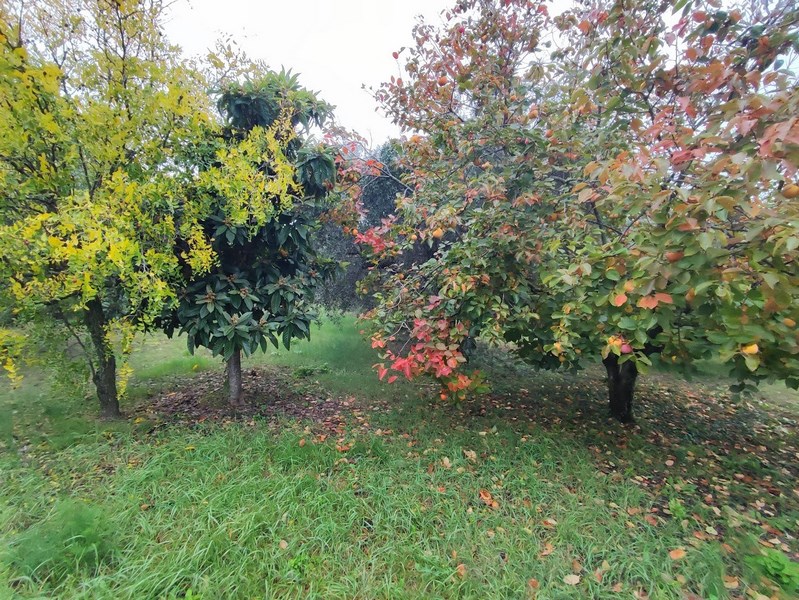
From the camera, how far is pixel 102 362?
3.46 meters

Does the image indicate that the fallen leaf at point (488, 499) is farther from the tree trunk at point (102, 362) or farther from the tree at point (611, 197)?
the tree trunk at point (102, 362)

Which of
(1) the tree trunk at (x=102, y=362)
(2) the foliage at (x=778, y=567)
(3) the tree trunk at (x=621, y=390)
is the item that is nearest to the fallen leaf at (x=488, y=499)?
(2) the foliage at (x=778, y=567)

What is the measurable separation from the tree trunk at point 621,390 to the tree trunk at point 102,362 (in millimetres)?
4722

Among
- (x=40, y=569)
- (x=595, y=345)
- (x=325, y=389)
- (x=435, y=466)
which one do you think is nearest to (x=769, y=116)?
(x=595, y=345)

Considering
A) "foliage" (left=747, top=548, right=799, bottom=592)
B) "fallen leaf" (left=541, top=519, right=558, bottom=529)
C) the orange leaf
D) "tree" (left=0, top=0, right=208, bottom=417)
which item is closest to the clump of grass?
"tree" (left=0, top=0, right=208, bottom=417)

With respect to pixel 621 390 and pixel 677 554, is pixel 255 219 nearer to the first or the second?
pixel 677 554

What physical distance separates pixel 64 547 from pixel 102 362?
6.71 ft

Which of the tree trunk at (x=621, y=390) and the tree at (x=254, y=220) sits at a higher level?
the tree at (x=254, y=220)

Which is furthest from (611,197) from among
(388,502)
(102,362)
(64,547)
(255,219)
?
(102,362)

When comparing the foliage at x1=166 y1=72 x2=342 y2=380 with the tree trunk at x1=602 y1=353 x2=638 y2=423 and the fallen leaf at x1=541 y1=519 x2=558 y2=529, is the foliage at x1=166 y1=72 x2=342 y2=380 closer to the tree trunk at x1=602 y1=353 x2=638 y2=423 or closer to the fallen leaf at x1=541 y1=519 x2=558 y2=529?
the fallen leaf at x1=541 y1=519 x2=558 y2=529

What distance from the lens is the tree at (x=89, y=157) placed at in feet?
8.32

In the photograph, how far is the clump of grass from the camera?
1.78 metres

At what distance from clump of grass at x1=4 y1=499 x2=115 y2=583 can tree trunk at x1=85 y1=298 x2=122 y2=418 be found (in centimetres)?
155

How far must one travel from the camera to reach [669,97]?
2852mm
